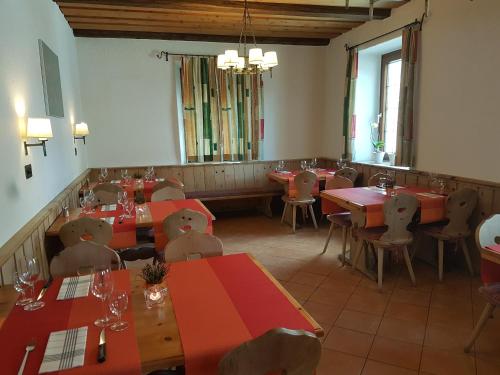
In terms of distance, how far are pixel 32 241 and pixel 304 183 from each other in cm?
335

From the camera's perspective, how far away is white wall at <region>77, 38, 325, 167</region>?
554cm

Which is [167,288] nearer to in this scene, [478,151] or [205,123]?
[478,151]

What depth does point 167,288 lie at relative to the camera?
1.70 meters

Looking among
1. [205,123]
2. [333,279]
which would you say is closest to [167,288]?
[333,279]

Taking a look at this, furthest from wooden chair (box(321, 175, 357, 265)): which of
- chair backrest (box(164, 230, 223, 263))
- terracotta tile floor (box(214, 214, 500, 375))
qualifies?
chair backrest (box(164, 230, 223, 263))

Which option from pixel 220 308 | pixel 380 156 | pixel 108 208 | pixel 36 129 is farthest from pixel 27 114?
pixel 380 156

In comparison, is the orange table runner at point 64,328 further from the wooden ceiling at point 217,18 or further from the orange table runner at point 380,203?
the wooden ceiling at point 217,18

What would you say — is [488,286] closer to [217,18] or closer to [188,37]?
[217,18]

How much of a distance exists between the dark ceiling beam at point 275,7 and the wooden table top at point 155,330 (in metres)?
3.31

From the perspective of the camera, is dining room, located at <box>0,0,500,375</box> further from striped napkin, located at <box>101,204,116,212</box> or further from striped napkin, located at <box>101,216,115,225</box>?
striped napkin, located at <box>101,216,115,225</box>

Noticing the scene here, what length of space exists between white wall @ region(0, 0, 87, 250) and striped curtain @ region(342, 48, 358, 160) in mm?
3867

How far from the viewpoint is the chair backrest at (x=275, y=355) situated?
111 centimetres

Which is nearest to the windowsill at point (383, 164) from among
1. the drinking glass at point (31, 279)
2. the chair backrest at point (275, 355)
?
the chair backrest at point (275, 355)

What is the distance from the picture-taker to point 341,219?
12.7 ft
